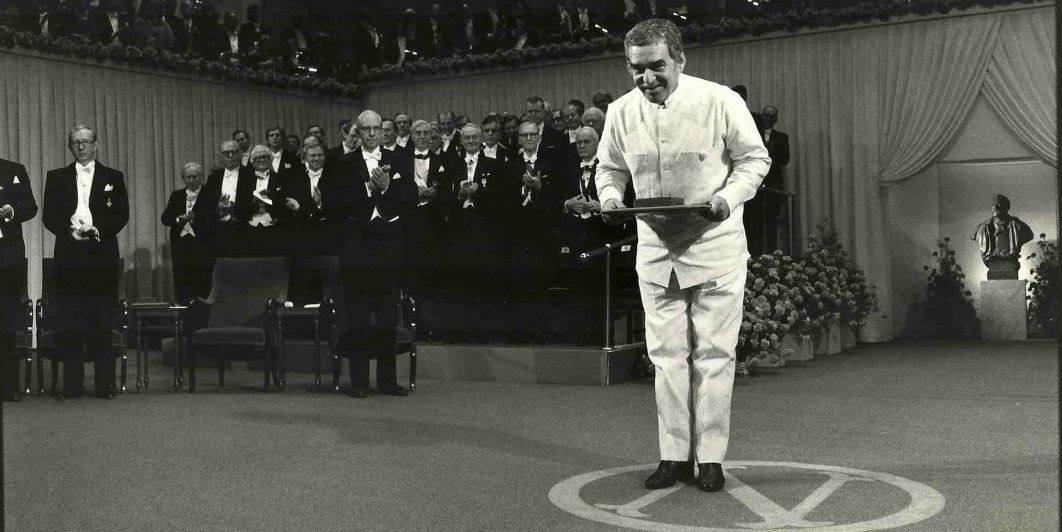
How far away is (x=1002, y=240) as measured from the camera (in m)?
11.7

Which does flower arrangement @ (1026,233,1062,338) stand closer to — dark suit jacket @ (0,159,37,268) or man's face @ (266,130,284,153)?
man's face @ (266,130,284,153)

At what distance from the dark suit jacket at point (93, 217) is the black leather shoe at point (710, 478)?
4.98 m

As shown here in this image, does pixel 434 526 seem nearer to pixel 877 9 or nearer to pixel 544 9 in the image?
pixel 877 9

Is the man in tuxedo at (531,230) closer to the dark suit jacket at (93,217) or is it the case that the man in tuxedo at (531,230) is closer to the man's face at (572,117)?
the man's face at (572,117)

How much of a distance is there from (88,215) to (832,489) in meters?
5.66

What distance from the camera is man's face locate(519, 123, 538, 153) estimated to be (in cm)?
857

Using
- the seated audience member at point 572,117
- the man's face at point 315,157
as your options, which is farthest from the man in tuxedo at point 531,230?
the man's face at point 315,157

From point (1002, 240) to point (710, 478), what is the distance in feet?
30.2

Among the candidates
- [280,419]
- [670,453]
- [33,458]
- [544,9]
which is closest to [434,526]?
[670,453]

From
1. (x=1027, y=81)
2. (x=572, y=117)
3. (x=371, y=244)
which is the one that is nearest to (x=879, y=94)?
(x=1027, y=81)

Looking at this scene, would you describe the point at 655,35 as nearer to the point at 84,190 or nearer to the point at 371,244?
the point at 371,244

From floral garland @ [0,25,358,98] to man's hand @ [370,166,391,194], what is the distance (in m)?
6.04

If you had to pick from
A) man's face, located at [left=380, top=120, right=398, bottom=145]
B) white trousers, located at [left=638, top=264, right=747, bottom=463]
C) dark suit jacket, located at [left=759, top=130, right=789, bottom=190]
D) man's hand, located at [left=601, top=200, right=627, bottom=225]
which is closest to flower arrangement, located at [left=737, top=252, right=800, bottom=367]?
dark suit jacket, located at [left=759, top=130, right=789, bottom=190]

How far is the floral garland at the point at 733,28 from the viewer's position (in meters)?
11.1
